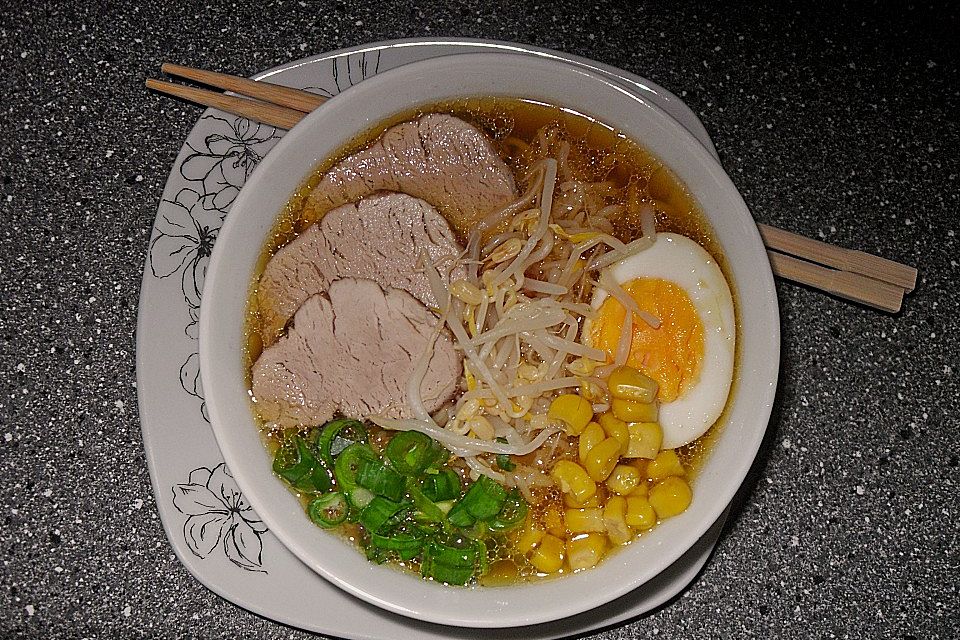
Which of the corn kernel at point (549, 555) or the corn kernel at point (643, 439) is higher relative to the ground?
the corn kernel at point (643, 439)

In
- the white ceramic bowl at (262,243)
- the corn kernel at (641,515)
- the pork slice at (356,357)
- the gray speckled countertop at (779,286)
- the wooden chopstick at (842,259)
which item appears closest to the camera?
the white ceramic bowl at (262,243)

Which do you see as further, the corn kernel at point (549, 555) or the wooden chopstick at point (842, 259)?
the wooden chopstick at point (842, 259)

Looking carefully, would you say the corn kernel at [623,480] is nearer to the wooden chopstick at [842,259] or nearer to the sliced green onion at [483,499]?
the sliced green onion at [483,499]

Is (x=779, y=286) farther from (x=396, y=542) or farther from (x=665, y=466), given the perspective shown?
(x=396, y=542)

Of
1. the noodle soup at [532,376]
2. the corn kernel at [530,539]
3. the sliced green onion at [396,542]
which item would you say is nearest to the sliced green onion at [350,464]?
the noodle soup at [532,376]

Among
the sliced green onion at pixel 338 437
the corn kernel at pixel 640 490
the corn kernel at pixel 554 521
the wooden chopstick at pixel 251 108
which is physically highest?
the wooden chopstick at pixel 251 108

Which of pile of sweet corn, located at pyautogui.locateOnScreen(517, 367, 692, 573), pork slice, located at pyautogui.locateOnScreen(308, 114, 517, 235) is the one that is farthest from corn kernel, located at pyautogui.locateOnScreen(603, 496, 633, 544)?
pork slice, located at pyautogui.locateOnScreen(308, 114, 517, 235)

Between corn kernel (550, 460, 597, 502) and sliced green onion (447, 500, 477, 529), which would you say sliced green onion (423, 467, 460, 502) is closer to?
sliced green onion (447, 500, 477, 529)
